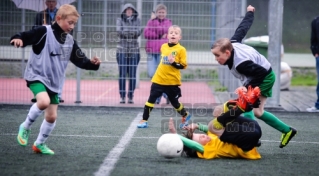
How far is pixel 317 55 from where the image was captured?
12.7 meters

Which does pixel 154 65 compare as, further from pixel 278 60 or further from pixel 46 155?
pixel 46 155

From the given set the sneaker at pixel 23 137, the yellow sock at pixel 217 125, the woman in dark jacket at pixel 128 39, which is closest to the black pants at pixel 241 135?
the yellow sock at pixel 217 125

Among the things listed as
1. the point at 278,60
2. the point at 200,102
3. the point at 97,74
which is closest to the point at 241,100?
the point at 278,60

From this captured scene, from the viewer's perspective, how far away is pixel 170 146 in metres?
6.61

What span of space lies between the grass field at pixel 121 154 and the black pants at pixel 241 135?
0.19 metres

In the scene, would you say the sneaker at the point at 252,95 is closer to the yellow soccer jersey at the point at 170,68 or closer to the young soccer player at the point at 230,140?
the young soccer player at the point at 230,140

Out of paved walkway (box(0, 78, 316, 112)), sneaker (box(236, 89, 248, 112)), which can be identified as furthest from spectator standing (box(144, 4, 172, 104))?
sneaker (box(236, 89, 248, 112))

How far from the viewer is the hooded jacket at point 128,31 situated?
12.9m

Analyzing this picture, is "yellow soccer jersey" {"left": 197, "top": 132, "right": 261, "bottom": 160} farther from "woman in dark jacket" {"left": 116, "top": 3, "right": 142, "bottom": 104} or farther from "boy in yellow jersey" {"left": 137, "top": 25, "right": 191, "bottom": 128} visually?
"woman in dark jacket" {"left": 116, "top": 3, "right": 142, "bottom": 104}

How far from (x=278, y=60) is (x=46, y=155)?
678 cm

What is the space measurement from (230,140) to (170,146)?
2.51 ft

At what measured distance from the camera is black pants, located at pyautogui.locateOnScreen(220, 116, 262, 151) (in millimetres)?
6926

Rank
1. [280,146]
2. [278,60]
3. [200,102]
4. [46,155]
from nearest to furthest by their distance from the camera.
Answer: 1. [46,155]
2. [280,146]
3. [278,60]
4. [200,102]

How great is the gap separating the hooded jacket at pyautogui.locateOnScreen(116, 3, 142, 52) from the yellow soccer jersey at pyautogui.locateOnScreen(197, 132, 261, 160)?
20.0ft
